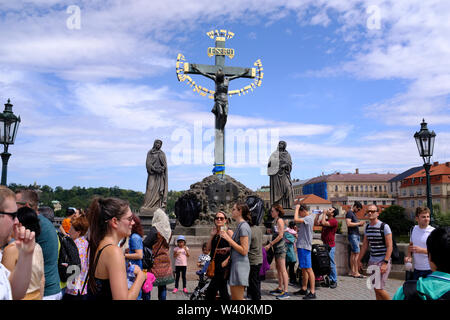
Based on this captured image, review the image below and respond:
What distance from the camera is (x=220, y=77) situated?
13.8 m

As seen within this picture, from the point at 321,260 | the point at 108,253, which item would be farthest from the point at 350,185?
the point at 108,253

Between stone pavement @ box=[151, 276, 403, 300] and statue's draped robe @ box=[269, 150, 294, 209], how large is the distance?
3.73 m

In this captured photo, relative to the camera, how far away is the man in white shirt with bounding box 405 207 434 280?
5227 mm

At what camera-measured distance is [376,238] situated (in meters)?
5.46

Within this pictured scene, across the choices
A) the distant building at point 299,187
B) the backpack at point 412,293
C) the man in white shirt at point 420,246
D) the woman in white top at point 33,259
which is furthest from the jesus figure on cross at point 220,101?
the distant building at point 299,187

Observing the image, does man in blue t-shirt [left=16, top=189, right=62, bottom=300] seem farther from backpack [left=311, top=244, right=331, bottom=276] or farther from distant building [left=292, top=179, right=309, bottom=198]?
distant building [left=292, top=179, right=309, bottom=198]

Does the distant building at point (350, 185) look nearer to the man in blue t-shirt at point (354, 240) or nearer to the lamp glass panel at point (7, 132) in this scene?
the man in blue t-shirt at point (354, 240)

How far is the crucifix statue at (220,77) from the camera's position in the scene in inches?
531

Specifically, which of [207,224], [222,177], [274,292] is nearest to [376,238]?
[274,292]

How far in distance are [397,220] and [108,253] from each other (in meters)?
69.9

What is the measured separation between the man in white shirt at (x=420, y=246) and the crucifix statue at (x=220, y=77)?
301 inches

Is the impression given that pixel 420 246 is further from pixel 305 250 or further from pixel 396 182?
pixel 396 182
